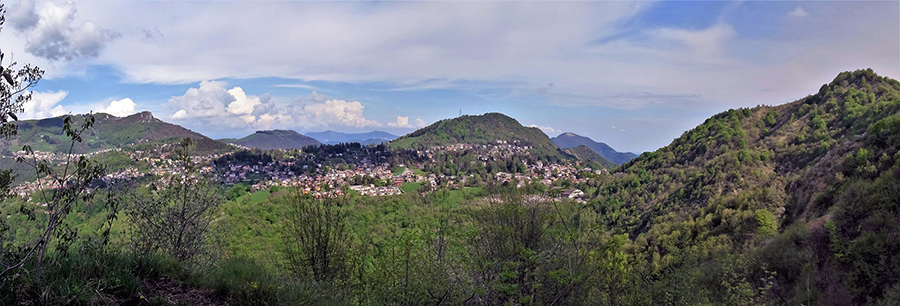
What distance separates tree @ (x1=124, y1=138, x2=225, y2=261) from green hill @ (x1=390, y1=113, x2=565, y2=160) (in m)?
140

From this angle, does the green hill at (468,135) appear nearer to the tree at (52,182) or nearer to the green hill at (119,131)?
the green hill at (119,131)

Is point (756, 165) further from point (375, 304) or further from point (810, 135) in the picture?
point (375, 304)

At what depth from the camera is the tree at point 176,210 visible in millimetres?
8609

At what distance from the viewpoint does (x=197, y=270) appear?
579 centimetres

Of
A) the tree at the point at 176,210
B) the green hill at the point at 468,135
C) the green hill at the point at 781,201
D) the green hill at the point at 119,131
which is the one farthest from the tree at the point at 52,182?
the green hill at the point at 468,135

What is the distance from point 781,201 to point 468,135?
153272 millimetres

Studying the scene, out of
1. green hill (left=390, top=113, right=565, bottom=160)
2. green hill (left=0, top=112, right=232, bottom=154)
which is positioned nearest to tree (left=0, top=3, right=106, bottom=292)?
green hill (left=0, top=112, right=232, bottom=154)

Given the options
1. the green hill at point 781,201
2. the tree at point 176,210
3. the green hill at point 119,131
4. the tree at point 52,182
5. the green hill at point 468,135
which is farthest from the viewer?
the green hill at point 468,135

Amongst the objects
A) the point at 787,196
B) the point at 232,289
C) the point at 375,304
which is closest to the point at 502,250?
the point at 375,304

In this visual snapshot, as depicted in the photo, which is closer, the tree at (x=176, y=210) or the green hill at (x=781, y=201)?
the tree at (x=176, y=210)

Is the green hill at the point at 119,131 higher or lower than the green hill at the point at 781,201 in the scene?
higher

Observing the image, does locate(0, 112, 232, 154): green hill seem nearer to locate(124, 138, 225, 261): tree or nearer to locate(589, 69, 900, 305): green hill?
locate(589, 69, 900, 305): green hill

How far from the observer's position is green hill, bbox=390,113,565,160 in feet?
527

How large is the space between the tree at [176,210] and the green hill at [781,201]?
14.3 m
